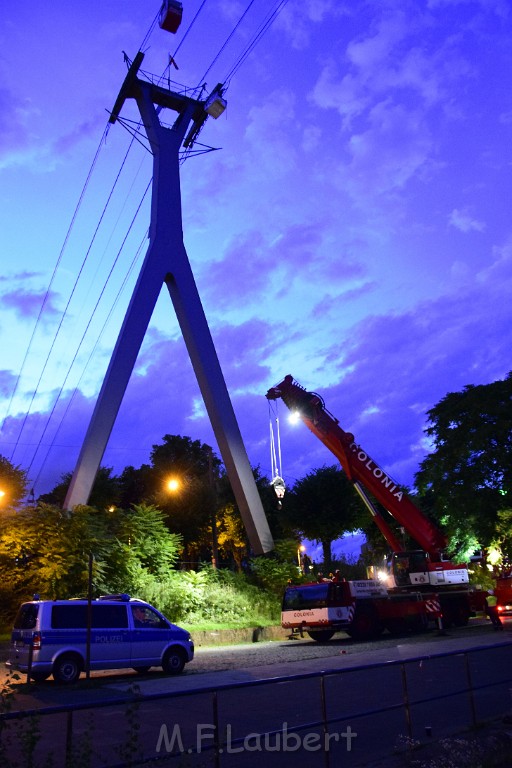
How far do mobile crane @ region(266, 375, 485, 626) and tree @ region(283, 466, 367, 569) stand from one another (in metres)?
23.7

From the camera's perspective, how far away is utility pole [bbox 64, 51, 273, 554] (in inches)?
1037

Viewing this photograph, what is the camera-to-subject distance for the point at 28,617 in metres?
13.7

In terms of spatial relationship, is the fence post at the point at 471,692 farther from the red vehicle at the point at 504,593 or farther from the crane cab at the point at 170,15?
the crane cab at the point at 170,15

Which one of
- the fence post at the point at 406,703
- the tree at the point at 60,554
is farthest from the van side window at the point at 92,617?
the fence post at the point at 406,703

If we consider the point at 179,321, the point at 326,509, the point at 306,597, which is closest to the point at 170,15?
the point at 179,321

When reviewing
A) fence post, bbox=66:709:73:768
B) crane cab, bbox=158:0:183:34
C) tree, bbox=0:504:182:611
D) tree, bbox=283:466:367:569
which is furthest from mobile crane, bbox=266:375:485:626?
tree, bbox=283:466:367:569

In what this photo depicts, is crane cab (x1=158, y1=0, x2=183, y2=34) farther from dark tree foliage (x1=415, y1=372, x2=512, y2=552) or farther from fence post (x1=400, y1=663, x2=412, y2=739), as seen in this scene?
fence post (x1=400, y1=663, x2=412, y2=739)

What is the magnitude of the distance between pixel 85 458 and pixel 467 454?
17.8 m

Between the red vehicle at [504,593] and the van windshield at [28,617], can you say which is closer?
the van windshield at [28,617]

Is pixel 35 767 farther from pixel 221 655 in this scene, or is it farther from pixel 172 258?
pixel 172 258

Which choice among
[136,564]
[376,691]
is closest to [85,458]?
[136,564]

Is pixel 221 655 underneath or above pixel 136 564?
underneath

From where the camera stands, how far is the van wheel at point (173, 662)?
14.8 metres

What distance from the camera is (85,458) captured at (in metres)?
25.5
